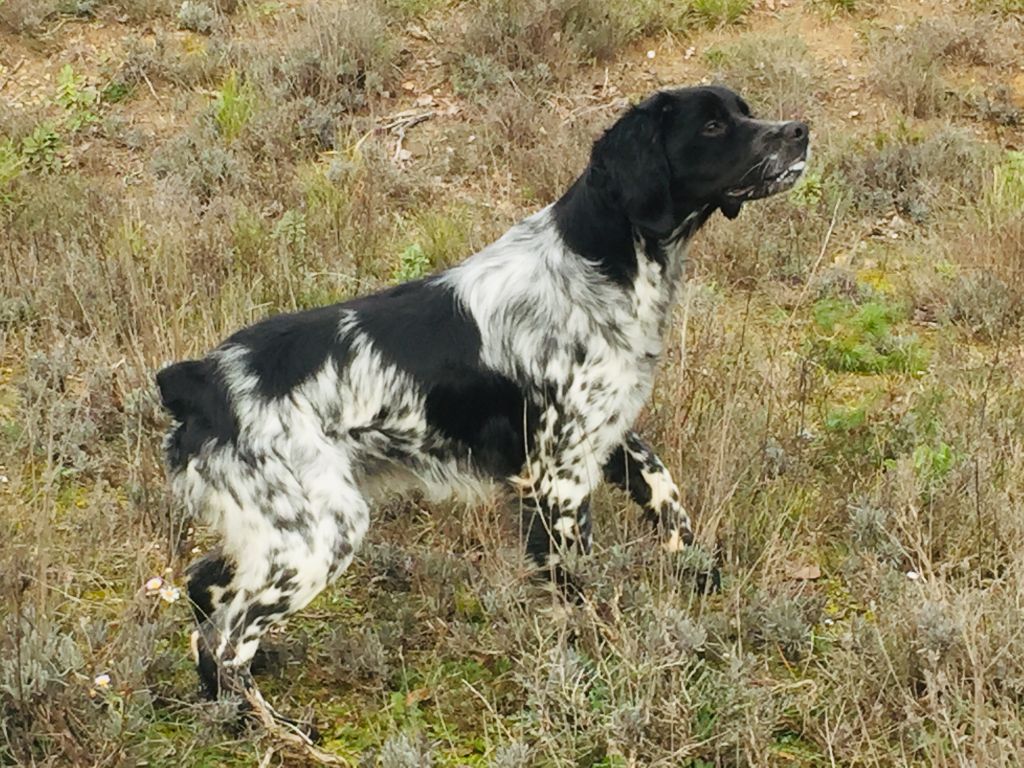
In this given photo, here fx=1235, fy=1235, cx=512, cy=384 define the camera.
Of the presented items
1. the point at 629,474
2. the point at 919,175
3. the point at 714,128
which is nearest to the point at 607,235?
the point at 714,128

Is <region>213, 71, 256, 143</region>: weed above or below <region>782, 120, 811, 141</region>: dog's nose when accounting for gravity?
below

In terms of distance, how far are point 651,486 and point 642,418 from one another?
497 millimetres

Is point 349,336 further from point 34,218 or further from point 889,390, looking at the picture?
point 34,218

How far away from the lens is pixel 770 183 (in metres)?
3.78

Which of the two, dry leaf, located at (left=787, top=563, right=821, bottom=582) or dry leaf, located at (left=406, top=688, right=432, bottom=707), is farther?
dry leaf, located at (left=787, top=563, right=821, bottom=582)

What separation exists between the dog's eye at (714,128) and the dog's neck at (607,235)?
222mm

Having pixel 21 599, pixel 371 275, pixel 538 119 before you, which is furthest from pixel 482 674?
pixel 538 119

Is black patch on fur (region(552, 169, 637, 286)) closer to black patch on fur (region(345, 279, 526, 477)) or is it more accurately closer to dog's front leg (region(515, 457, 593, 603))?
black patch on fur (region(345, 279, 526, 477))

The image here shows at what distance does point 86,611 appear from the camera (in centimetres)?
382

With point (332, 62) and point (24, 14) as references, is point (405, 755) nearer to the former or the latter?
point (332, 62)

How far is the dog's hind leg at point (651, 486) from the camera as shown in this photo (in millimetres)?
4031

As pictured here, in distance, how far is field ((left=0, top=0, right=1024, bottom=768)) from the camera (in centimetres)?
320

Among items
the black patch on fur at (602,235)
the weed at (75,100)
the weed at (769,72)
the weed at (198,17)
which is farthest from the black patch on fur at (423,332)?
the weed at (198,17)

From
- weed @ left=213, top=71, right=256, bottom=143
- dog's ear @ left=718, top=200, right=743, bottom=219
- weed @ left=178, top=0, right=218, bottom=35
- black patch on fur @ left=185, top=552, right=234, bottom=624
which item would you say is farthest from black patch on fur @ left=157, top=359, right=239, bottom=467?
weed @ left=178, top=0, right=218, bottom=35
